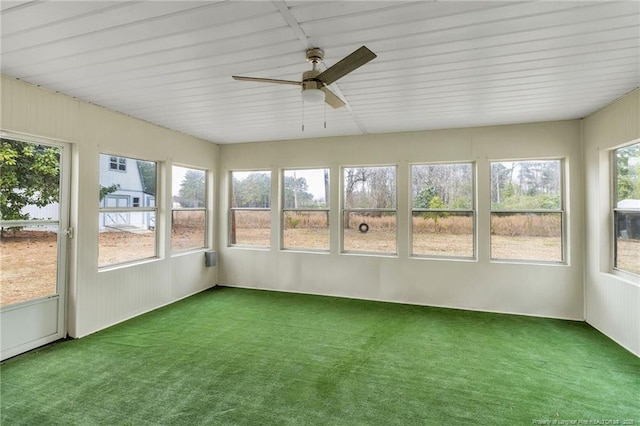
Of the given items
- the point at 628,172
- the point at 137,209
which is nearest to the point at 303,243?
the point at 137,209

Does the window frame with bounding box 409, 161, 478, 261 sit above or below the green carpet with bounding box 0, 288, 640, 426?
above

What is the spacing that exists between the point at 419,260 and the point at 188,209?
398 cm

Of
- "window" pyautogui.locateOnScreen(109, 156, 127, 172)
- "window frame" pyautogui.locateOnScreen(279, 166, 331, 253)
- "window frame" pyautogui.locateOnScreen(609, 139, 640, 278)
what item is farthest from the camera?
"window frame" pyautogui.locateOnScreen(279, 166, 331, 253)

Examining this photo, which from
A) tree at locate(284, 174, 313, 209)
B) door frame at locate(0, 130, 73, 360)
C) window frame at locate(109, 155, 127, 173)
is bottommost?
door frame at locate(0, 130, 73, 360)

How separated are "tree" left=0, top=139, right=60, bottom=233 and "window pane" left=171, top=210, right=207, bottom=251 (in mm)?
1786

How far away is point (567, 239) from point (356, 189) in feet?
10.2

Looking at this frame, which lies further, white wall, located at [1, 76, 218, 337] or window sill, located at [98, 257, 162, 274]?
window sill, located at [98, 257, 162, 274]

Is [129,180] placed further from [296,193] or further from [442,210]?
[442,210]

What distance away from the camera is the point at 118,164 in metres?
4.25

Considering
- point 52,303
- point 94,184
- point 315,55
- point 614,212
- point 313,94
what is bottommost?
point 52,303

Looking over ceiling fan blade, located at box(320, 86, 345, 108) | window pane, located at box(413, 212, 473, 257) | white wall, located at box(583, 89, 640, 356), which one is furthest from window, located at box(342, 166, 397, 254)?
ceiling fan blade, located at box(320, 86, 345, 108)

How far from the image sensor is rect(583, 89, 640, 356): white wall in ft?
10.8

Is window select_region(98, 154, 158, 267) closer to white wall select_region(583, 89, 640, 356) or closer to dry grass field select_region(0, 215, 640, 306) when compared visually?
dry grass field select_region(0, 215, 640, 306)

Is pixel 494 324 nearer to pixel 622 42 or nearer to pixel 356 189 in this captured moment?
pixel 356 189
